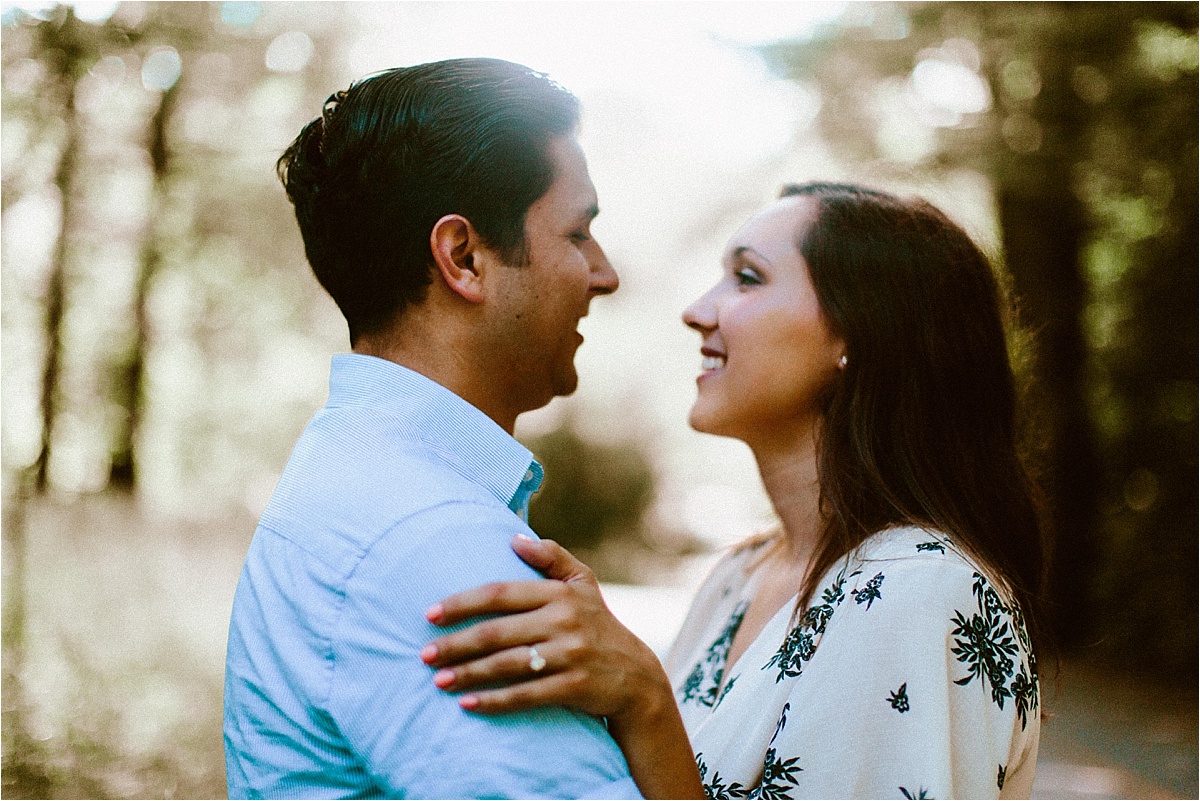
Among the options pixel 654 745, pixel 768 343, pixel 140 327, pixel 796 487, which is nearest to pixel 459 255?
pixel 654 745

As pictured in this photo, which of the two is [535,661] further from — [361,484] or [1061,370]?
[1061,370]

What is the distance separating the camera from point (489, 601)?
142 centimetres

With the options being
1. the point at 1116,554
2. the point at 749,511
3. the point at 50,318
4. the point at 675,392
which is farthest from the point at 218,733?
the point at 675,392

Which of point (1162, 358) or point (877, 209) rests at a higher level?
point (877, 209)

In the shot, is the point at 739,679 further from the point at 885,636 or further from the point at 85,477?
the point at 85,477

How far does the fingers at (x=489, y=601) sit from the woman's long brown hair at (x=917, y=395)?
3.78 ft

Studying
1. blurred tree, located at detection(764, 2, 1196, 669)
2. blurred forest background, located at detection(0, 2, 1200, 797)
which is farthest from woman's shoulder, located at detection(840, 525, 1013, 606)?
blurred tree, located at detection(764, 2, 1196, 669)

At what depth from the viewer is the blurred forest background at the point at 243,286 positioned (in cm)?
598

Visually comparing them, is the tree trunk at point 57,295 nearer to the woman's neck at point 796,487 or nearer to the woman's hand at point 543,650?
the woman's neck at point 796,487

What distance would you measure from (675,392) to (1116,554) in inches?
375

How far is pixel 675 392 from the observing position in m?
17.5

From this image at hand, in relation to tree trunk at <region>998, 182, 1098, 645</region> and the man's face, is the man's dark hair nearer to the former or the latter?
the man's face

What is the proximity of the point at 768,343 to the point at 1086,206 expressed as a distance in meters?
7.45

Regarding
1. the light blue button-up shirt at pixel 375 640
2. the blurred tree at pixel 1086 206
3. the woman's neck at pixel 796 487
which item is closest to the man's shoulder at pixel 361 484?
the light blue button-up shirt at pixel 375 640
